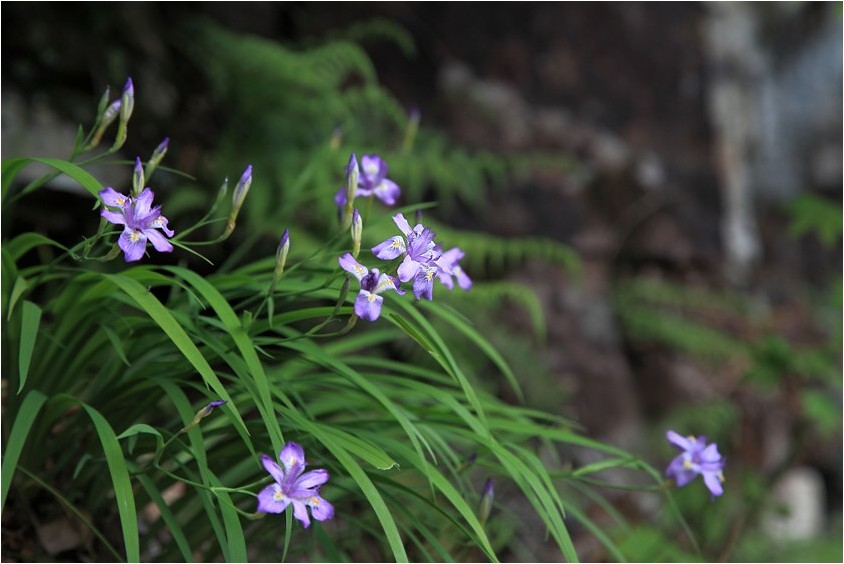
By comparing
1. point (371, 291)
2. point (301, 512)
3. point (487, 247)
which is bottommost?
point (301, 512)

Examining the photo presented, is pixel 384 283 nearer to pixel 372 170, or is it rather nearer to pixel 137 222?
pixel 137 222

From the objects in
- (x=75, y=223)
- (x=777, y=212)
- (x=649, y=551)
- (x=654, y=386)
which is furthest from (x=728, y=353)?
(x=75, y=223)

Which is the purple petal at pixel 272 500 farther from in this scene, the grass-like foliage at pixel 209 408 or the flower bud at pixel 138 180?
the flower bud at pixel 138 180

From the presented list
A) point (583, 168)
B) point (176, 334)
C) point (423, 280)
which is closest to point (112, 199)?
point (176, 334)

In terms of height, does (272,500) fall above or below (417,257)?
below

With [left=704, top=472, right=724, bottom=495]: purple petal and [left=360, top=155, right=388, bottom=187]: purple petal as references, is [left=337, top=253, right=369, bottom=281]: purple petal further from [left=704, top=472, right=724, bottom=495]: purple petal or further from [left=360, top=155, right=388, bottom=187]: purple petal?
[left=704, top=472, right=724, bottom=495]: purple petal

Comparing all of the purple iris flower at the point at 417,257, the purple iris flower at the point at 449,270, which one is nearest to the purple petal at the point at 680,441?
the purple iris flower at the point at 449,270
